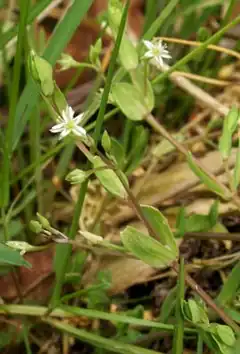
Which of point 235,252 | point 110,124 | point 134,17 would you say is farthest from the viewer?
point 134,17

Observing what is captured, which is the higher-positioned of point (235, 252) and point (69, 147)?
point (69, 147)

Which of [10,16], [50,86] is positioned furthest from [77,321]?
[10,16]

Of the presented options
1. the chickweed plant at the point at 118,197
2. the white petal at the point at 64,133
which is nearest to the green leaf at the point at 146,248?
the chickweed plant at the point at 118,197

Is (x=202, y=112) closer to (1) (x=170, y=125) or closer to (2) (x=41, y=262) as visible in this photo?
(1) (x=170, y=125)

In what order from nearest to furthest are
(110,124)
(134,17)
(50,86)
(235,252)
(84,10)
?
1. (50,86)
2. (84,10)
3. (235,252)
4. (110,124)
5. (134,17)

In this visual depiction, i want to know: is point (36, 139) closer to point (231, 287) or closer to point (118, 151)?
point (118, 151)

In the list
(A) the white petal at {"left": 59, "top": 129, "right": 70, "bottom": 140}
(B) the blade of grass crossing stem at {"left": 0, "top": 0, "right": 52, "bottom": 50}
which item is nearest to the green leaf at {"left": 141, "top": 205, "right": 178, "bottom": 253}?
(A) the white petal at {"left": 59, "top": 129, "right": 70, "bottom": 140}
